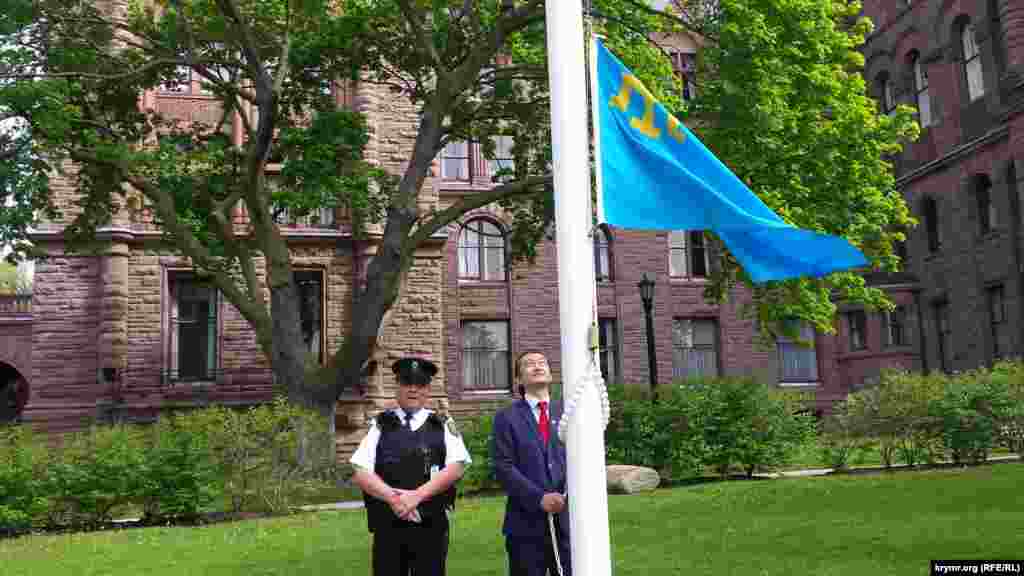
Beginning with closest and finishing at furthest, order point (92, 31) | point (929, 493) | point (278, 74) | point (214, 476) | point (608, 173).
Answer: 1. point (608, 173)
2. point (929, 493)
3. point (214, 476)
4. point (278, 74)
5. point (92, 31)

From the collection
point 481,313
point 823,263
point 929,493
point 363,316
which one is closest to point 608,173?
point 823,263

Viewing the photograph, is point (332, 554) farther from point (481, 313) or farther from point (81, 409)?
point (481, 313)

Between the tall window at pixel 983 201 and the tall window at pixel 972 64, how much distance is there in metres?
3.25

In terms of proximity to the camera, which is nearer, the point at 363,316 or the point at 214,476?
the point at 214,476

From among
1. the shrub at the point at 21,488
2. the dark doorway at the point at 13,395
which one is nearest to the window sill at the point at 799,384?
the dark doorway at the point at 13,395

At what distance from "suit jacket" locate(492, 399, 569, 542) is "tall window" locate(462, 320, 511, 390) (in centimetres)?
3072

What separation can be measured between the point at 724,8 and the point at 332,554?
Result: 13.1 metres

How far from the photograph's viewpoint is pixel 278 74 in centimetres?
2069

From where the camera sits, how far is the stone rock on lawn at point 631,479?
769 inches

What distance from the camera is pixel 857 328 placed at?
4184cm

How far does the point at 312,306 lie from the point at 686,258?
1645cm

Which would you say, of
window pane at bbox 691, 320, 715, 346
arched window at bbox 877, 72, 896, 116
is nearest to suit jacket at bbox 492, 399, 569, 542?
window pane at bbox 691, 320, 715, 346

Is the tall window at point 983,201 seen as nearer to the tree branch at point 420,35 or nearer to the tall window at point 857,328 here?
the tall window at point 857,328

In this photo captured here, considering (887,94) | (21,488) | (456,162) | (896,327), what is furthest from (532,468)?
(887,94)
